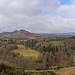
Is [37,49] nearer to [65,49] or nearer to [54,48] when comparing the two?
[54,48]

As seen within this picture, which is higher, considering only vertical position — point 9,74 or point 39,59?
point 9,74

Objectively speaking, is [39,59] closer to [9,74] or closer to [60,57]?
[60,57]

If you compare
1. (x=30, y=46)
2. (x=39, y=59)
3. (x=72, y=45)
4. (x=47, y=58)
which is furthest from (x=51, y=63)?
(x=30, y=46)

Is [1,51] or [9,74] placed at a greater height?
[9,74]

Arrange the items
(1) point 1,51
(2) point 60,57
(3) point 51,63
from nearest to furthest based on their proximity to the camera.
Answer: (3) point 51,63, (2) point 60,57, (1) point 1,51

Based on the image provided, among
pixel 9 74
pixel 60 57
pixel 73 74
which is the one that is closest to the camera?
pixel 9 74

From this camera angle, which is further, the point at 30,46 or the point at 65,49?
the point at 30,46

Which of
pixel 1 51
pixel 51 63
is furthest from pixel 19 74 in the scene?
pixel 1 51

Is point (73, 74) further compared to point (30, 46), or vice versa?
point (30, 46)

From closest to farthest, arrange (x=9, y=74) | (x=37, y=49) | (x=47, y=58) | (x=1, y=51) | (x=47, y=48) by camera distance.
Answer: (x=9, y=74), (x=47, y=58), (x=1, y=51), (x=47, y=48), (x=37, y=49)
